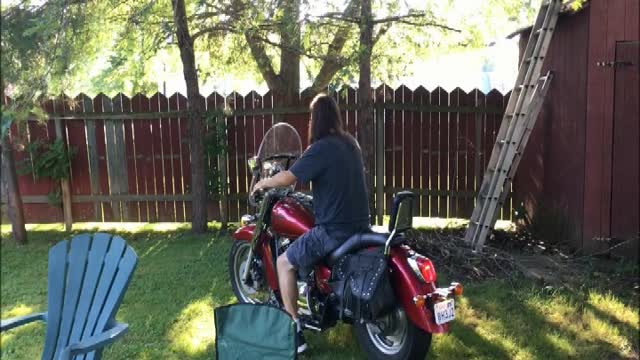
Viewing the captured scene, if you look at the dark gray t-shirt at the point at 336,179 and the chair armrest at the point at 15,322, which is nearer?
the chair armrest at the point at 15,322

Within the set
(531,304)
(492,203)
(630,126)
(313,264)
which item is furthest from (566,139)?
(313,264)

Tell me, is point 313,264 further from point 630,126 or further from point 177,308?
point 630,126

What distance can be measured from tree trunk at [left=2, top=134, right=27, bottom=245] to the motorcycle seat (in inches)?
211

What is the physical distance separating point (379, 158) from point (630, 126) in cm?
311

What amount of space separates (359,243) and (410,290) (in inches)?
17.7

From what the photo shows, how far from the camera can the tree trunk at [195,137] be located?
7.72 meters

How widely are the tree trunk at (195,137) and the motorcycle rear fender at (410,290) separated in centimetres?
471

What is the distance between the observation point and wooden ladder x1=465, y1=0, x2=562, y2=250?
6789 mm

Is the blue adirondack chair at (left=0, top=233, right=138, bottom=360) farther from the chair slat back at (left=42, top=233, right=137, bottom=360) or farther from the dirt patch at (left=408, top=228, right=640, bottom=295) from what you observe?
the dirt patch at (left=408, top=228, right=640, bottom=295)

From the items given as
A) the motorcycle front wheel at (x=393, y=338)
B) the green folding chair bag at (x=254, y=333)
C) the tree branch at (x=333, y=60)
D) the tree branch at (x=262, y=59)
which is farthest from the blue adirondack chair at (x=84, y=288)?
the tree branch at (x=333, y=60)

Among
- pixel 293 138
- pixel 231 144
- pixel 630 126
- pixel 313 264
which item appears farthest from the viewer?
pixel 231 144

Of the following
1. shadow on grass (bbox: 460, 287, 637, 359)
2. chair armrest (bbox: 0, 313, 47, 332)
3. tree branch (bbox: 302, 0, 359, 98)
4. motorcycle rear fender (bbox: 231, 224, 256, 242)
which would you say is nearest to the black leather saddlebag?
motorcycle rear fender (bbox: 231, 224, 256, 242)

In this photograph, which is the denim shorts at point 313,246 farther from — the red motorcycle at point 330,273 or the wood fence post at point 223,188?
the wood fence post at point 223,188

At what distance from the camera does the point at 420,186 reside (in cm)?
866
